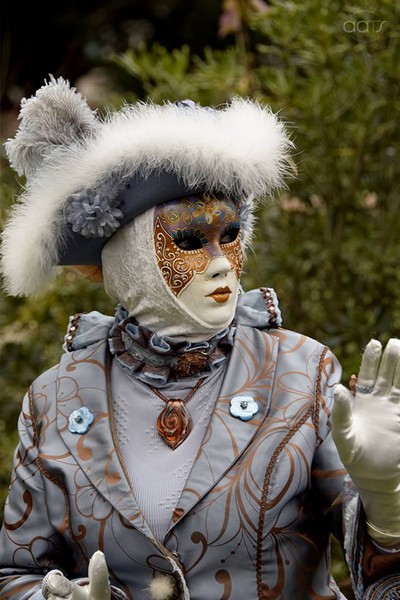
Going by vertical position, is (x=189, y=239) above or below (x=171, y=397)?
above

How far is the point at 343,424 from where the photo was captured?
1.78 metres

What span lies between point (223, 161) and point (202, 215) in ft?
0.34

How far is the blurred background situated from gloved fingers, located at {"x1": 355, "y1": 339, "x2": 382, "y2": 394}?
1.29m

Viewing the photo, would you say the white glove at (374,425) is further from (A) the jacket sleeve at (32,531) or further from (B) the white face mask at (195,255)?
(A) the jacket sleeve at (32,531)

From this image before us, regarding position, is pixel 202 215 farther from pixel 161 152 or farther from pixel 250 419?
pixel 250 419

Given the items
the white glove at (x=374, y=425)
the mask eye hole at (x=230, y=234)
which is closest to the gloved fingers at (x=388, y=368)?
the white glove at (x=374, y=425)

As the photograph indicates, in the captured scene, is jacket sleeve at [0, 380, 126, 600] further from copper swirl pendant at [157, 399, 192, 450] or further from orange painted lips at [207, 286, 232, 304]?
orange painted lips at [207, 286, 232, 304]

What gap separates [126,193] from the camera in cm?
208

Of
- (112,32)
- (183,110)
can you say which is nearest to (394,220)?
(183,110)

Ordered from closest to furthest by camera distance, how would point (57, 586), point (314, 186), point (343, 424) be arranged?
Answer: point (343, 424) < point (57, 586) < point (314, 186)

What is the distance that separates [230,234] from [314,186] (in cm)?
142

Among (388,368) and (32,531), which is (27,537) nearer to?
(32,531)

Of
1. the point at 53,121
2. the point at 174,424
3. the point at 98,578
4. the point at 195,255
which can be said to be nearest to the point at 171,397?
the point at 174,424

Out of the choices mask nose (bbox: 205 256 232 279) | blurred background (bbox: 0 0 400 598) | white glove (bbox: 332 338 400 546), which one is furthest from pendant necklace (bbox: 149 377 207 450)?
blurred background (bbox: 0 0 400 598)
